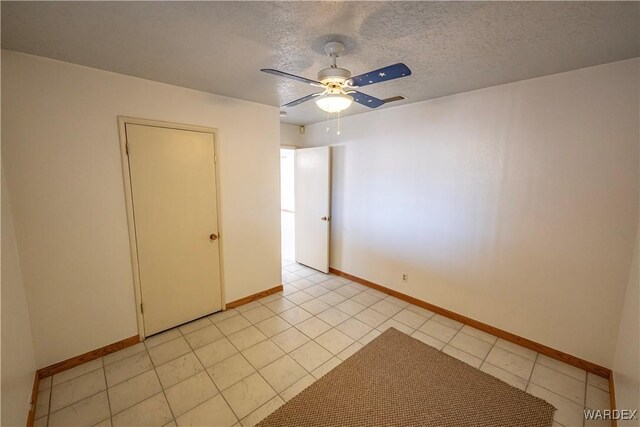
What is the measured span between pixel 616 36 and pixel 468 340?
8.22 feet

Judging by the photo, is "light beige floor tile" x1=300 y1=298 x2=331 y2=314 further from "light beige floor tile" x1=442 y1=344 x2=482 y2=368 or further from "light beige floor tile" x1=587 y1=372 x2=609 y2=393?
"light beige floor tile" x1=587 y1=372 x2=609 y2=393

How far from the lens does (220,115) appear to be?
282 cm

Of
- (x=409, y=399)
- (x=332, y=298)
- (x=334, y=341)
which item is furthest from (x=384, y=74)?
(x=332, y=298)

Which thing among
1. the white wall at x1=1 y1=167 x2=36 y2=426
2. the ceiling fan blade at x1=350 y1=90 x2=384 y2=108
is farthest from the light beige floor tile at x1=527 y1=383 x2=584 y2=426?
the white wall at x1=1 y1=167 x2=36 y2=426

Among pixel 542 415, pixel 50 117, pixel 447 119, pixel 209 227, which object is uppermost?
pixel 447 119

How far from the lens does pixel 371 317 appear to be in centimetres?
300

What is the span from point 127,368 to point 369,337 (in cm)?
211

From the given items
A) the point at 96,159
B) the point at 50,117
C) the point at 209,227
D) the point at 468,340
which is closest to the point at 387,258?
the point at 468,340

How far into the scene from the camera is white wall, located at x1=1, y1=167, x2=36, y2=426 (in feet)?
4.56

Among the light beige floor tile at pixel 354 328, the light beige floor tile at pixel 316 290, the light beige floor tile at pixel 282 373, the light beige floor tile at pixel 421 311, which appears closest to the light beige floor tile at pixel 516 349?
the light beige floor tile at pixel 421 311

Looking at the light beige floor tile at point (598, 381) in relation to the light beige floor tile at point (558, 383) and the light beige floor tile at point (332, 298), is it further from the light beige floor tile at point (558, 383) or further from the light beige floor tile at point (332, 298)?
the light beige floor tile at point (332, 298)

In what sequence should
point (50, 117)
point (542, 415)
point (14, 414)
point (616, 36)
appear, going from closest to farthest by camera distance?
point (14, 414)
point (616, 36)
point (542, 415)
point (50, 117)

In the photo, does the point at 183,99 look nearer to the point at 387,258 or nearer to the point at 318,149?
the point at 318,149

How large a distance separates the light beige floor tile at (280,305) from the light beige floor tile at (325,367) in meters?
0.99
